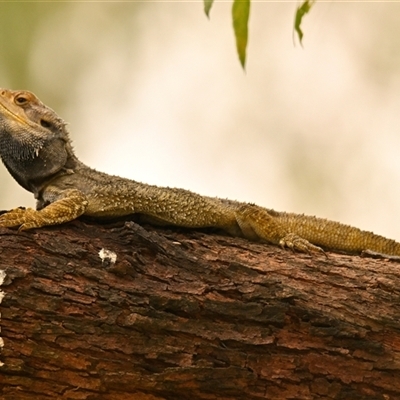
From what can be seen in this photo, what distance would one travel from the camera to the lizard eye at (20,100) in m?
4.04

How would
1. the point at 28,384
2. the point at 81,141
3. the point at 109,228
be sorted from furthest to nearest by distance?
1. the point at 81,141
2. the point at 109,228
3. the point at 28,384

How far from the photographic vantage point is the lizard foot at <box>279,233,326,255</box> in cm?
402

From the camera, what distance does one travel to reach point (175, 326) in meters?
3.15

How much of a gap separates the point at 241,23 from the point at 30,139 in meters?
2.58

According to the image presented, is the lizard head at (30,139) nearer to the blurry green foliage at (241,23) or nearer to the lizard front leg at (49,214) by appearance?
the lizard front leg at (49,214)

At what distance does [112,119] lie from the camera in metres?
7.22

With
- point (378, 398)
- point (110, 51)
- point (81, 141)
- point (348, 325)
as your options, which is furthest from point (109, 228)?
point (110, 51)

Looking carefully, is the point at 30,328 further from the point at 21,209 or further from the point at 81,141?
the point at 81,141

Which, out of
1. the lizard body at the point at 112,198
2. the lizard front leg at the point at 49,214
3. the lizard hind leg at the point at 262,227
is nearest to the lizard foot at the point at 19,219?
the lizard front leg at the point at 49,214

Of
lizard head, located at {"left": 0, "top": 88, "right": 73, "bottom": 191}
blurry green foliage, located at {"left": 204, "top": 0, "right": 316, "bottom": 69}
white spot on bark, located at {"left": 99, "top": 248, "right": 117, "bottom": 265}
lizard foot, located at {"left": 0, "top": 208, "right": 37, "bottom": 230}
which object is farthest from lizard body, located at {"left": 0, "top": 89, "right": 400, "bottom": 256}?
blurry green foliage, located at {"left": 204, "top": 0, "right": 316, "bottom": 69}

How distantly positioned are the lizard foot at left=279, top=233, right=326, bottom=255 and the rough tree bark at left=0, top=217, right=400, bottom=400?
455 millimetres

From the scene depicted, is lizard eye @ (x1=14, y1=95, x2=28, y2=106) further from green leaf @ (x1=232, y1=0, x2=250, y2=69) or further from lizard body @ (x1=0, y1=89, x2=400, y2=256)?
green leaf @ (x1=232, y1=0, x2=250, y2=69)

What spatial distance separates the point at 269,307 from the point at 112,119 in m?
4.48

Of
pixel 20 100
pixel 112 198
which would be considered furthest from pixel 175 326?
pixel 20 100
